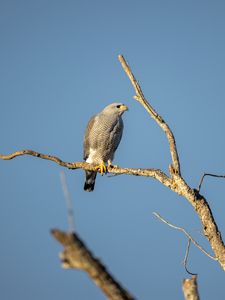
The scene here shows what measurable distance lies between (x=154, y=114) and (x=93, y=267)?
12.7 feet

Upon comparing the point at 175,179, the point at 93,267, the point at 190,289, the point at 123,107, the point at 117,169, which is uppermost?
the point at 123,107

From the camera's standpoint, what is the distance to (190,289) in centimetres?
316

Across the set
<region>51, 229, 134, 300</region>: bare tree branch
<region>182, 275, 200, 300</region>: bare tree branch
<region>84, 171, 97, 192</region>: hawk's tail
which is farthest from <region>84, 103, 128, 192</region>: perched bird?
<region>51, 229, 134, 300</region>: bare tree branch

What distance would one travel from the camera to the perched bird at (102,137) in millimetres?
10289

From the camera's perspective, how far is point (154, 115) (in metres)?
5.73

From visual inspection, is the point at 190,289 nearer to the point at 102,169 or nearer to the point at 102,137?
the point at 102,169

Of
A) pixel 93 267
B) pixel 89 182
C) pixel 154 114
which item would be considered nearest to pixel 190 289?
pixel 93 267

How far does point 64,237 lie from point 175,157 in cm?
363

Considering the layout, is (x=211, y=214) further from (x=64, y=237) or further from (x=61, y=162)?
(x=64, y=237)

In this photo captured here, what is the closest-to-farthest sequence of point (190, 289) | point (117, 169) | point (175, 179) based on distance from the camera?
point (190, 289)
point (175, 179)
point (117, 169)

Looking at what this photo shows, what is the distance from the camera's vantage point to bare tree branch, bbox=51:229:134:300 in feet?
6.38

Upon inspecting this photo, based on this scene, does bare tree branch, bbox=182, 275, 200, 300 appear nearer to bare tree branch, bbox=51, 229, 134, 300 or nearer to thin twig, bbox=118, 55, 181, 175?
bare tree branch, bbox=51, 229, 134, 300

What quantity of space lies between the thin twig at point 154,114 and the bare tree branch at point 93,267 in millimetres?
3364

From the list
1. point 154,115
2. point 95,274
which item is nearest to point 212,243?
point 154,115
